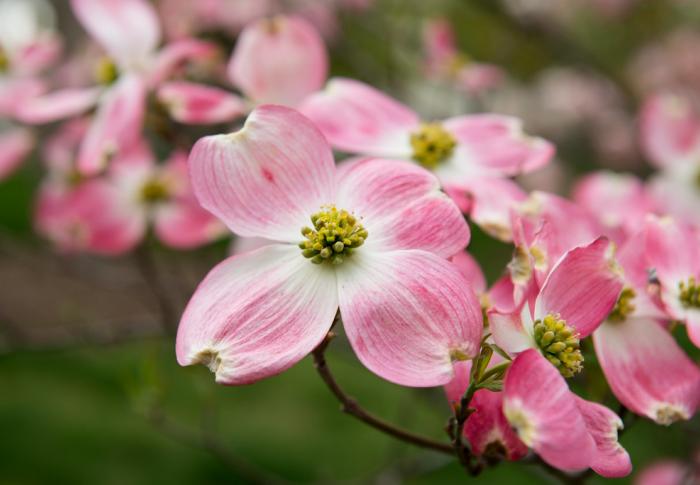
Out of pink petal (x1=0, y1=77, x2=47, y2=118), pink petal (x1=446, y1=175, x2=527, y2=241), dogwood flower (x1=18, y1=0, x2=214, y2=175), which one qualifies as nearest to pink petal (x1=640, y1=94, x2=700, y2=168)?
pink petal (x1=446, y1=175, x2=527, y2=241)

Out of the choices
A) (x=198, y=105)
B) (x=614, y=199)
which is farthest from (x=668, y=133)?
(x=198, y=105)

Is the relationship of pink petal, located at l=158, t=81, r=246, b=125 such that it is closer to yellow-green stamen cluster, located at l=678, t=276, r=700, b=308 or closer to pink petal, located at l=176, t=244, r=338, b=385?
pink petal, located at l=176, t=244, r=338, b=385

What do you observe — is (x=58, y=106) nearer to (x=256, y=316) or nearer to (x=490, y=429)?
(x=256, y=316)

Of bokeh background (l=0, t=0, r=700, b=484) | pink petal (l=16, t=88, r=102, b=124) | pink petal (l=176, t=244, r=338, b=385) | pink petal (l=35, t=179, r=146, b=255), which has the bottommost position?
bokeh background (l=0, t=0, r=700, b=484)

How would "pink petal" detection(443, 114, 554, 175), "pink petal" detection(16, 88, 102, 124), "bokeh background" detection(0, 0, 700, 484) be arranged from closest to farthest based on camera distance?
"pink petal" detection(443, 114, 554, 175) < "pink petal" detection(16, 88, 102, 124) < "bokeh background" detection(0, 0, 700, 484)

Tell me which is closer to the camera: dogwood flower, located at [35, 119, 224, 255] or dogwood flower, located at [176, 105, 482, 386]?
dogwood flower, located at [176, 105, 482, 386]

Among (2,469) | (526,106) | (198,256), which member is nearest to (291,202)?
(198,256)
